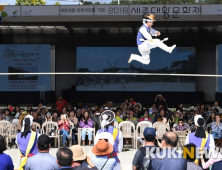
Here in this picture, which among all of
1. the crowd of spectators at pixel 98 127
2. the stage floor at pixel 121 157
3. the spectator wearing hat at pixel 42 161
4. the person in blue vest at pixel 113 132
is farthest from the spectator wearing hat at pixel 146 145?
the stage floor at pixel 121 157

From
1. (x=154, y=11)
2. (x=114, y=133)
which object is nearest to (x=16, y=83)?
(x=154, y=11)

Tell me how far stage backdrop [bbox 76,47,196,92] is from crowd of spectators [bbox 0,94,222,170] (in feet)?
13.7

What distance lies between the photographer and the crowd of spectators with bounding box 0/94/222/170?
12.5 feet

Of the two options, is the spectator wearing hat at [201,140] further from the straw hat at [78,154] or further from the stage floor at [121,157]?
the stage floor at [121,157]

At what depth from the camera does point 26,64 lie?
17.8m

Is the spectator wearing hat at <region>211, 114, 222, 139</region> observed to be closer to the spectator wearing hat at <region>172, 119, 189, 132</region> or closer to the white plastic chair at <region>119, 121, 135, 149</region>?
the spectator wearing hat at <region>172, 119, 189, 132</region>

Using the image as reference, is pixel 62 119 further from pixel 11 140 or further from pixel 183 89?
pixel 183 89

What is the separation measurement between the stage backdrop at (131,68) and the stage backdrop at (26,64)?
4.83 ft

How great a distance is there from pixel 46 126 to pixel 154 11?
6.55 metres

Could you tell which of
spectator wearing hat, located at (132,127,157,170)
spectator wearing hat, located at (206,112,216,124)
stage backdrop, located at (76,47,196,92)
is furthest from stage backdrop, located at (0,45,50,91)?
spectator wearing hat, located at (132,127,157,170)

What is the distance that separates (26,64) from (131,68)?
4443mm

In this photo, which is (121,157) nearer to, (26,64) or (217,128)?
(217,128)

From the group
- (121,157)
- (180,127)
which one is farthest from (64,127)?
(180,127)

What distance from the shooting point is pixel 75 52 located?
1959 centimetres
